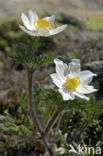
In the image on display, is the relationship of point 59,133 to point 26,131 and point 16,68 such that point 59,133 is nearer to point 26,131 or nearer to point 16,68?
point 26,131

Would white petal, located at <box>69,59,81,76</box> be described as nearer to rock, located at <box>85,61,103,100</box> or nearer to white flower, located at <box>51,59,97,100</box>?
white flower, located at <box>51,59,97,100</box>

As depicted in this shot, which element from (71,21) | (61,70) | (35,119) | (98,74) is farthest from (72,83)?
(71,21)

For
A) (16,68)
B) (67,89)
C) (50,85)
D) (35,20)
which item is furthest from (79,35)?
(67,89)

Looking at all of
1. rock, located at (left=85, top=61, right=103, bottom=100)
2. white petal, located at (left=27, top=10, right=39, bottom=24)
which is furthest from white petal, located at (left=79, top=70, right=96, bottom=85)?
white petal, located at (left=27, top=10, right=39, bottom=24)

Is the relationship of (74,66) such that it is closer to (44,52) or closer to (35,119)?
(44,52)

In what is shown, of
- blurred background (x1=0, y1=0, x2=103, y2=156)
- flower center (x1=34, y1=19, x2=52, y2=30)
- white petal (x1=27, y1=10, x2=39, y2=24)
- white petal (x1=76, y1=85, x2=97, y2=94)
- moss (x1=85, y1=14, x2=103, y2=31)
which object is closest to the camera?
white petal (x1=76, y1=85, x2=97, y2=94)

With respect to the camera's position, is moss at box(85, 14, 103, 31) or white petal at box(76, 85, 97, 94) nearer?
white petal at box(76, 85, 97, 94)
